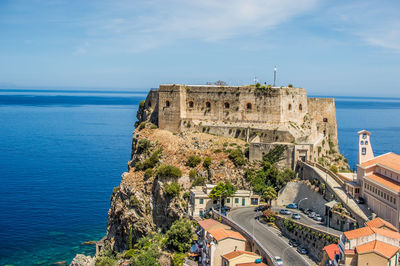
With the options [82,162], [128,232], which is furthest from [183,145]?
[82,162]

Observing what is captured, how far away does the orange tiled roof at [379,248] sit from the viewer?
31.0 m

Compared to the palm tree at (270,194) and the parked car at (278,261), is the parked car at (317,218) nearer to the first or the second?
the palm tree at (270,194)

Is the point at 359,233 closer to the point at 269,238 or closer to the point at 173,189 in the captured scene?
the point at 269,238

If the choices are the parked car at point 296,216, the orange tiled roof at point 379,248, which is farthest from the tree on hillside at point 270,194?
the orange tiled roof at point 379,248

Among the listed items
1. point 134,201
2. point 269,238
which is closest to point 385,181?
point 269,238

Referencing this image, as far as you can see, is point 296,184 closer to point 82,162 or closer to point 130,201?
point 130,201

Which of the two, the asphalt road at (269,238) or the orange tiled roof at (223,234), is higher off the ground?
the orange tiled roof at (223,234)

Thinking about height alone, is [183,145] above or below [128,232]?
above

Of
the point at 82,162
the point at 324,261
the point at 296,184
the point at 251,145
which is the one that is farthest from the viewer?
the point at 82,162

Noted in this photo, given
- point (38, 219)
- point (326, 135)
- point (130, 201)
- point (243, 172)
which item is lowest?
point (38, 219)

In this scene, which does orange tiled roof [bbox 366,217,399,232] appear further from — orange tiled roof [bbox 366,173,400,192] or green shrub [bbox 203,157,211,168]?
green shrub [bbox 203,157,211,168]

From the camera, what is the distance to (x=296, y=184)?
53.1 m

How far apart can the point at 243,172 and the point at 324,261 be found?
2219cm

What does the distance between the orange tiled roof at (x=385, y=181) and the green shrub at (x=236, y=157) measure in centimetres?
1761
